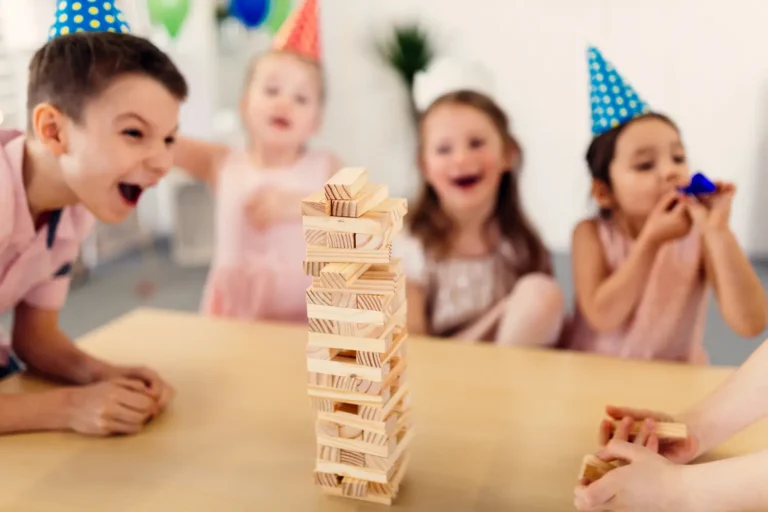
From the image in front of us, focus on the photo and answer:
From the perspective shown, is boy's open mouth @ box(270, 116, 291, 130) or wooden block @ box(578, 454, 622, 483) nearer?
wooden block @ box(578, 454, 622, 483)

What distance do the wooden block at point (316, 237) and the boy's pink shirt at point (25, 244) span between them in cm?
35

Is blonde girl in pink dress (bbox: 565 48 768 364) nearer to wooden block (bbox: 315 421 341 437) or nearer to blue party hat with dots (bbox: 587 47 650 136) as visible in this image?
blue party hat with dots (bbox: 587 47 650 136)

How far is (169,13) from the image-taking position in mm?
1236

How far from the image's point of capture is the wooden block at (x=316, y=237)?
23.6 inches

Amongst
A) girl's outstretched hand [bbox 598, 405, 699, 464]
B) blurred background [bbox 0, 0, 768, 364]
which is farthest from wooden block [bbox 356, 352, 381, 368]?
blurred background [bbox 0, 0, 768, 364]

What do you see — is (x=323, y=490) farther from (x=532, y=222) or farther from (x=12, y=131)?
(x=532, y=222)

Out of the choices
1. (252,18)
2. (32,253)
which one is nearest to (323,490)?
(32,253)

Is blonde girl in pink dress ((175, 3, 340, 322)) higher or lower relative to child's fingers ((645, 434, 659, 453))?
higher

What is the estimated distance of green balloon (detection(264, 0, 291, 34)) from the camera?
4.56 feet

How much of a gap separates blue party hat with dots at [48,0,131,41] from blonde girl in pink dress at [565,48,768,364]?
22.3 inches

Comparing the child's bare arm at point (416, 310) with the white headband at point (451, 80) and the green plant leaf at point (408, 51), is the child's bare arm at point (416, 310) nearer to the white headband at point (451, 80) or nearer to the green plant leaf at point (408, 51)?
the white headband at point (451, 80)

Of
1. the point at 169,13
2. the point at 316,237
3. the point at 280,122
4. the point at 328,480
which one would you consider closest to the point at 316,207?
the point at 316,237

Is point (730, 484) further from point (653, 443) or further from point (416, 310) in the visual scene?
point (416, 310)

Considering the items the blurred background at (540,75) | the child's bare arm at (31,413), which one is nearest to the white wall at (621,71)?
the blurred background at (540,75)
